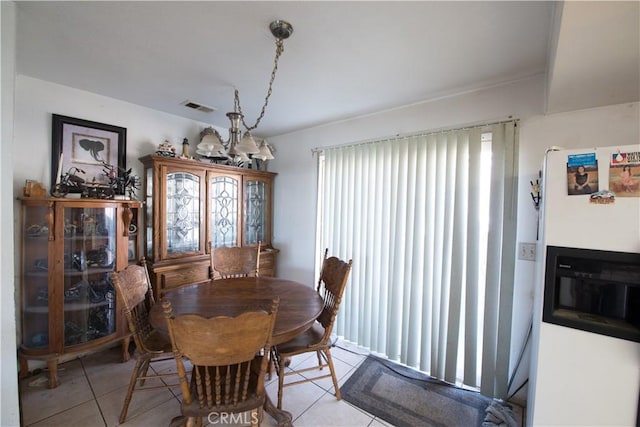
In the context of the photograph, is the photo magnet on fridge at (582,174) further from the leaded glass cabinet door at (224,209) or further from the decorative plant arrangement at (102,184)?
the decorative plant arrangement at (102,184)

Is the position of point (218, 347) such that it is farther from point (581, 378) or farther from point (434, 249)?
point (434, 249)

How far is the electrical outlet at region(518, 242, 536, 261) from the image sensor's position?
1.76 metres

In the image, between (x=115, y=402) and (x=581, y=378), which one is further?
(x=115, y=402)

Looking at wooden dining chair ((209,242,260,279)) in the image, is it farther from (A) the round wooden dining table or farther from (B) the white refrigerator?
(B) the white refrigerator

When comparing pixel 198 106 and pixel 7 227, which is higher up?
pixel 198 106

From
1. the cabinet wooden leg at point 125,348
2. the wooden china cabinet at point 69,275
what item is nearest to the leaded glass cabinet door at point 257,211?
the wooden china cabinet at point 69,275

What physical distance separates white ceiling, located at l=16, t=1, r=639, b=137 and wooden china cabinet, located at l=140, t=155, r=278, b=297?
0.78 meters

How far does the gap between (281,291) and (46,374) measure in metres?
2.00

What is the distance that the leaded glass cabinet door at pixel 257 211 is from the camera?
3165mm

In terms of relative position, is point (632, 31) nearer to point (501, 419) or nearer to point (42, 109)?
point (501, 419)

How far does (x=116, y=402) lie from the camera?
5.65 feet

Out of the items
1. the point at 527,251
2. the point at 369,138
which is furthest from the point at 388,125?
the point at 527,251

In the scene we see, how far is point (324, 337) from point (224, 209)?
189cm

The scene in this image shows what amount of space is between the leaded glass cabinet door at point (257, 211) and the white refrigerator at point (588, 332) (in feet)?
9.08
